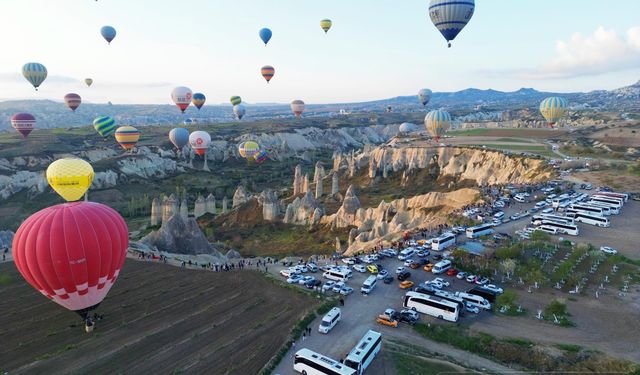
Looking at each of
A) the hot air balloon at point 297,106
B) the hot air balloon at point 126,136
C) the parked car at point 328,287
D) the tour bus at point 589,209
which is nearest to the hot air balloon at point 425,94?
the hot air balloon at point 297,106

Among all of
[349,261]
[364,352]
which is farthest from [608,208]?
[364,352]

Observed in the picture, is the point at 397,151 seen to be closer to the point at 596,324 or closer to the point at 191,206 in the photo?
the point at 191,206

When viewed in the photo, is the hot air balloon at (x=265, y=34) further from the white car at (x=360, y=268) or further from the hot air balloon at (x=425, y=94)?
the white car at (x=360, y=268)

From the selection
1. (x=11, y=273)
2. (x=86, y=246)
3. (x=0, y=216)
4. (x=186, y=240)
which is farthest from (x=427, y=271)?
(x=0, y=216)

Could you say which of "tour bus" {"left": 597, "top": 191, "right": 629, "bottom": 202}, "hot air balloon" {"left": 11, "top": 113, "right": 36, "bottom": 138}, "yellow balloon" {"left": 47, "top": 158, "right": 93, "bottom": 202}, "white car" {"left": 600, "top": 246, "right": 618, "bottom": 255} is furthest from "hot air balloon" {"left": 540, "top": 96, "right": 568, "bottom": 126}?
"hot air balloon" {"left": 11, "top": 113, "right": 36, "bottom": 138}

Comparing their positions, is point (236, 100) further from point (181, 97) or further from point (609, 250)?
point (609, 250)

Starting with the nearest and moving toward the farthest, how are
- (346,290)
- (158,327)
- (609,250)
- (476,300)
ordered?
(158,327) → (476,300) → (346,290) → (609,250)

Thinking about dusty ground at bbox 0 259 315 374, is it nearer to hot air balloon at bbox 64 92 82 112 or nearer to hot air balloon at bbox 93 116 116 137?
hot air balloon at bbox 93 116 116 137
